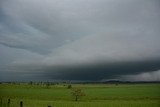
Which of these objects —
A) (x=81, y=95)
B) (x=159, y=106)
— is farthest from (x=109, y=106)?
(x=81, y=95)

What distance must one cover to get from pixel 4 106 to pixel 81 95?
119 feet

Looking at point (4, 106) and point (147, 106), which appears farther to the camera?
point (147, 106)

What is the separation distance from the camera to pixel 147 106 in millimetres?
41125

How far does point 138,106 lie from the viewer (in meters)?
41.7

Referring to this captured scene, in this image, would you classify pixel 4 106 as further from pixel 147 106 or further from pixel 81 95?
pixel 81 95

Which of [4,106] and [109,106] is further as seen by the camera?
[109,106]

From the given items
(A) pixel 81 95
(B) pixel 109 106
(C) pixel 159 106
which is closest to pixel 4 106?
(B) pixel 109 106

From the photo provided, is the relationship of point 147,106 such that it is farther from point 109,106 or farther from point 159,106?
point 109,106

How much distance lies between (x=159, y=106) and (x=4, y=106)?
2419 cm

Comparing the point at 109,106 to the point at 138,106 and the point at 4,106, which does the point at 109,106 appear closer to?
the point at 138,106

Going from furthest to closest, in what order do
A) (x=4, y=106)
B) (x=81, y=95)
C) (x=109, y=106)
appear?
(x=81, y=95), (x=109, y=106), (x=4, y=106)

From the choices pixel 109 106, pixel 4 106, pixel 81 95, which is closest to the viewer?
pixel 4 106

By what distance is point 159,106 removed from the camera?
138ft

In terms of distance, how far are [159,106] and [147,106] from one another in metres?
2.31
